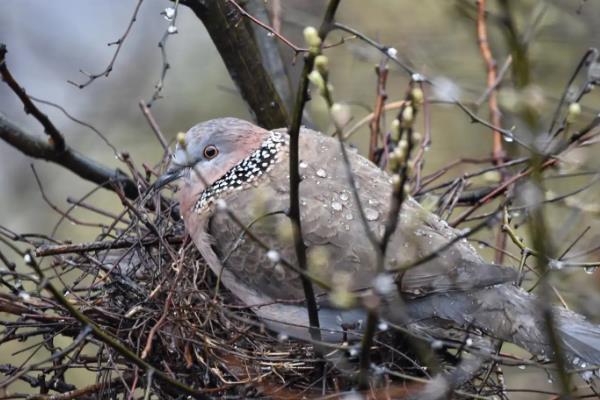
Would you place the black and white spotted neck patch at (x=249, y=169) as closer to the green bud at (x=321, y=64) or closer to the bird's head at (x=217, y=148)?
the bird's head at (x=217, y=148)

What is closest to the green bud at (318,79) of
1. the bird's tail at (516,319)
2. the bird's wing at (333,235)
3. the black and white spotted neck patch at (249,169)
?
the bird's wing at (333,235)

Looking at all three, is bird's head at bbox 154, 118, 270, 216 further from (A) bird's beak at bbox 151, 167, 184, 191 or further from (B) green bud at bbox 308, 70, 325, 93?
(B) green bud at bbox 308, 70, 325, 93

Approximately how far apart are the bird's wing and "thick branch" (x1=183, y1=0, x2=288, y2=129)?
39cm

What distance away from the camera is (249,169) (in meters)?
4.96

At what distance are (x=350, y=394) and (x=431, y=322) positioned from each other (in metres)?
0.94

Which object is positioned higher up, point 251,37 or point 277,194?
point 251,37

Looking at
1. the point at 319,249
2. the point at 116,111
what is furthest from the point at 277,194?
the point at 116,111

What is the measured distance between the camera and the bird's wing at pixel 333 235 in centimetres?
418

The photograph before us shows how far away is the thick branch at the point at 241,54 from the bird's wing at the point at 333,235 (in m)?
0.39

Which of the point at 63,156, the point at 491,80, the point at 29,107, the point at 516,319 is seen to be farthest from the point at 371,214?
the point at 63,156

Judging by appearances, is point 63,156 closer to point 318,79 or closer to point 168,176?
point 168,176

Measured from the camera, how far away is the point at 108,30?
30.3 ft

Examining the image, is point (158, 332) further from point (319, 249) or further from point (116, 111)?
point (116, 111)

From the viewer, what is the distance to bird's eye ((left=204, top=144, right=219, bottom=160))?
200 inches
